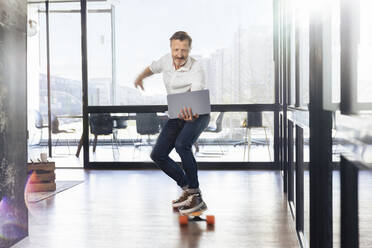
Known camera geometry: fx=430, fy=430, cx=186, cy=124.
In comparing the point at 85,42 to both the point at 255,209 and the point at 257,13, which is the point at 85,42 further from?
the point at 255,209

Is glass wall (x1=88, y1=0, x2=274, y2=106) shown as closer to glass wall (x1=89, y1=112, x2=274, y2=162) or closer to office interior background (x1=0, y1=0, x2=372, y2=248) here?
office interior background (x1=0, y1=0, x2=372, y2=248)

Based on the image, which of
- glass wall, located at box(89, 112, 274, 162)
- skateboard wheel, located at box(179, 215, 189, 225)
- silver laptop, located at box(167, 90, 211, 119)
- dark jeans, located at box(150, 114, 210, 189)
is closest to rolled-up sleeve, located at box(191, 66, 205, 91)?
silver laptop, located at box(167, 90, 211, 119)

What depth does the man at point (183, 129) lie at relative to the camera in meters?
3.45

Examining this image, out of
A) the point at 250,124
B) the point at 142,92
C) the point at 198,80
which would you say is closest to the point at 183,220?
the point at 198,80

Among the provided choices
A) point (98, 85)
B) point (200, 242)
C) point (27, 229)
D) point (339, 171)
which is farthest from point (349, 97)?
point (98, 85)

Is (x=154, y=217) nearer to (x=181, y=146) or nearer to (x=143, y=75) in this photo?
(x=181, y=146)

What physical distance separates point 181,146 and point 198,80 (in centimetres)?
55

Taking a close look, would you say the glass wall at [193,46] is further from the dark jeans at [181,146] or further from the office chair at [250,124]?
the dark jeans at [181,146]

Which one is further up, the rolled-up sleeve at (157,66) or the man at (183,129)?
Answer: the rolled-up sleeve at (157,66)

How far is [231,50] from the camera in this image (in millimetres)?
6328

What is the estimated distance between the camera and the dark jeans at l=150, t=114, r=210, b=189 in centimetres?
344

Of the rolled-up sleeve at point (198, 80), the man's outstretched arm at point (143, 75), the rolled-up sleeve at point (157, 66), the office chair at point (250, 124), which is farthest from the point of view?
the office chair at point (250, 124)

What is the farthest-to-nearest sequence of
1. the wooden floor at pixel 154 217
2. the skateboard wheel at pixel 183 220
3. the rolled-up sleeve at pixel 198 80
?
the rolled-up sleeve at pixel 198 80
the skateboard wheel at pixel 183 220
the wooden floor at pixel 154 217

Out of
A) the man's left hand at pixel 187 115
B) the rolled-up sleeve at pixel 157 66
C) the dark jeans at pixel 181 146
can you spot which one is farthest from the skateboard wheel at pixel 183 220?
the rolled-up sleeve at pixel 157 66
